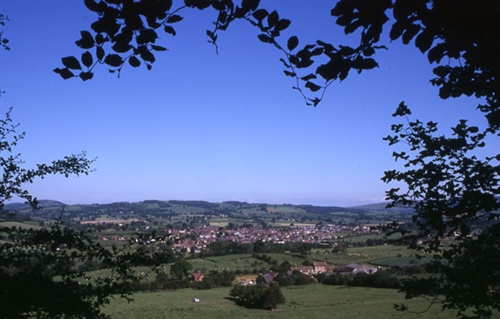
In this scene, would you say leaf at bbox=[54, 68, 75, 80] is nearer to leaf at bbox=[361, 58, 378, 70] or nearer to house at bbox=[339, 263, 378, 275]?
leaf at bbox=[361, 58, 378, 70]

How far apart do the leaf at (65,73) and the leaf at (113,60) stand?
29 cm

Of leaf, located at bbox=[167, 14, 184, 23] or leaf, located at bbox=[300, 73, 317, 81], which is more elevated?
leaf, located at bbox=[167, 14, 184, 23]

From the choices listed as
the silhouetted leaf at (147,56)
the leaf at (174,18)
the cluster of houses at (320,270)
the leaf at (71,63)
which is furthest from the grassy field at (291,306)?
the leaf at (71,63)

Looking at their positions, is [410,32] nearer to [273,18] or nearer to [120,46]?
[273,18]

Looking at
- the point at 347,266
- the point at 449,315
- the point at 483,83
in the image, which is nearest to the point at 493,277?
the point at 483,83

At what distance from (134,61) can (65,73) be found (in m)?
0.58

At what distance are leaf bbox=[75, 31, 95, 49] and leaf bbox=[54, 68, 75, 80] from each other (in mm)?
227

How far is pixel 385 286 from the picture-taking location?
48.6m

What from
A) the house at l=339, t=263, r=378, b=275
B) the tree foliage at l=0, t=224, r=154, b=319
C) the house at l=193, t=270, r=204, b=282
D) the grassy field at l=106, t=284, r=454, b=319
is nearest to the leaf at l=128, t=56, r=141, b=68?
the tree foliage at l=0, t=224, r=154, b=319

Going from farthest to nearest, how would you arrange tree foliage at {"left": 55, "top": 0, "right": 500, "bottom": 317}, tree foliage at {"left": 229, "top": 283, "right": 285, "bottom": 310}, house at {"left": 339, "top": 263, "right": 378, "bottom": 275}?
house at {"left": 339, "top": 263, "right": 378, "bottom": 275}
tree foliage at {"left": 229, "top": 283, "right": 285, "bottom": 310}
tree foliage at {"left": 55, "top": 0, "right": 500, "bottom": 317}

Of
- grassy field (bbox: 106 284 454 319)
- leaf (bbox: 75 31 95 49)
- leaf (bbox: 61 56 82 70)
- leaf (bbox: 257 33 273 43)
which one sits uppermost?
leaf (bbox: 257 33 273 43)

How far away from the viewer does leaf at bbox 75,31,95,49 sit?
2.83m

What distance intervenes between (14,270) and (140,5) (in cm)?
514

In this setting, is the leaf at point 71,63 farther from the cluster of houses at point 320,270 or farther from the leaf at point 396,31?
the cluster of houses at point 320,270
